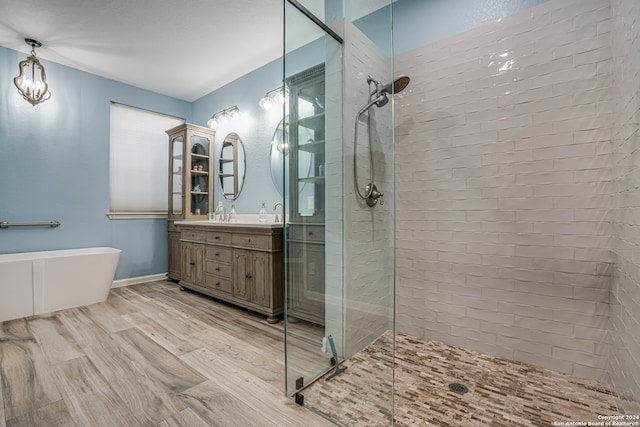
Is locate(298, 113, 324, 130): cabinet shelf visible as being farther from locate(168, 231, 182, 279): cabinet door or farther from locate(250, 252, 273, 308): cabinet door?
locate(168, 231, 182, 279): cabinet door

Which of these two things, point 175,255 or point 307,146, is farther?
point 175,255

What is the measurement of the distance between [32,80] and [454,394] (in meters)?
4.83

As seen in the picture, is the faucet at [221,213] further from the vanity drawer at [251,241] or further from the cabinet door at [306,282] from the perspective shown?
the cabinet door at [306,282]

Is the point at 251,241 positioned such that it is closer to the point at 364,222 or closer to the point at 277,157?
the point at 277,157

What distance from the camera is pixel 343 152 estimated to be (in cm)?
171

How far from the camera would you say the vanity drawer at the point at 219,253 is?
9.71ft

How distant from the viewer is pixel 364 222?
1.80 meters

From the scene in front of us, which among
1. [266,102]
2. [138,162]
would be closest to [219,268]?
[266,102]

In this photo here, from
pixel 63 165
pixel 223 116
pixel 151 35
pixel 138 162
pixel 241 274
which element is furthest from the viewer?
pixel 138 162

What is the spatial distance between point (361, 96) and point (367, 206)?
688 mm

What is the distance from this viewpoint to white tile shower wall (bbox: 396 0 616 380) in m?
1.63

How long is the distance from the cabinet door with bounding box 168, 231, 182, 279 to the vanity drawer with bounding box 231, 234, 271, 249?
4.67ft

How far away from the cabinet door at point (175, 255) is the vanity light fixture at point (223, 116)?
1.62 metres

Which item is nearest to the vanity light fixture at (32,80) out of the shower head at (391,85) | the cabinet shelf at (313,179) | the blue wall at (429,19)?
the cabinet shelf at (313,179)
